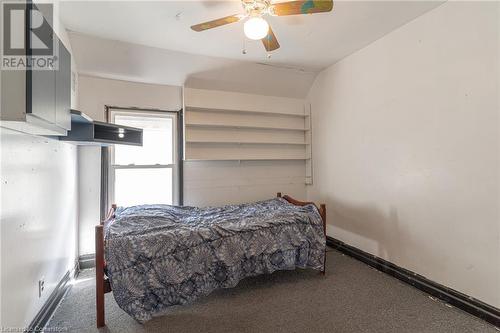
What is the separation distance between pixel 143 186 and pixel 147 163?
0.32 meters

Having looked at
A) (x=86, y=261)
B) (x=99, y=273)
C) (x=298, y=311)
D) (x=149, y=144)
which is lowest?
(x=298, y=311)

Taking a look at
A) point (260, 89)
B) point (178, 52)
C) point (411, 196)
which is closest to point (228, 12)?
point (178, 52)

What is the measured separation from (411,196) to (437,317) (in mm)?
1030

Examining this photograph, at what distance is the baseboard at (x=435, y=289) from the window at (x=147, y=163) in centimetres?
259

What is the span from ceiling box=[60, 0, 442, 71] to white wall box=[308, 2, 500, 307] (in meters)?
0.29

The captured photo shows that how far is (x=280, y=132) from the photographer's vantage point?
148 inches

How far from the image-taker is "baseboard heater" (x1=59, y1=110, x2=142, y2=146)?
6.83ft

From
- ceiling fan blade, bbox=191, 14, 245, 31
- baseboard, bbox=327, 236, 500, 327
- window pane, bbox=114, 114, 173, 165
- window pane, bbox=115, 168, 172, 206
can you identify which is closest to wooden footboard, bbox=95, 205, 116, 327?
window pane, bbox=115, 168, 172, 206

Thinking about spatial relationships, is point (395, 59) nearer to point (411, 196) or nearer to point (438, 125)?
point (438, 125)

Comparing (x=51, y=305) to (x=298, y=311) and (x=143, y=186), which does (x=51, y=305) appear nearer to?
(x=143, y=186)

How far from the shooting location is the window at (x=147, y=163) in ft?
9.96

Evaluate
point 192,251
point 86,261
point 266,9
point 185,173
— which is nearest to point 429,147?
point 266,9

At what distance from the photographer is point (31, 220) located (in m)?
1.63

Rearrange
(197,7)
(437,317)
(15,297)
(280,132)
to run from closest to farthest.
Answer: (15,297) → (437,317) → (197,7) → (280,132)
